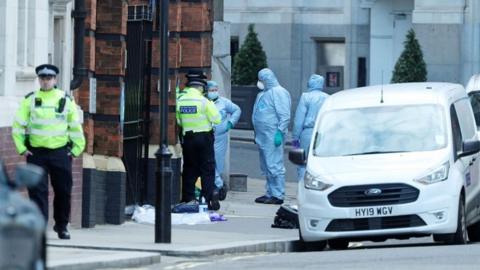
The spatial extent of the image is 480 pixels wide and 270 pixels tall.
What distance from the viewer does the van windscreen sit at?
1983 cm

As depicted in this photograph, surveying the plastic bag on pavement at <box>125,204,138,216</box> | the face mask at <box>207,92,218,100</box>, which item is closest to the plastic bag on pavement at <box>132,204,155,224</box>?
the plastic bag on pavement at <box>125,204,138,216</box>

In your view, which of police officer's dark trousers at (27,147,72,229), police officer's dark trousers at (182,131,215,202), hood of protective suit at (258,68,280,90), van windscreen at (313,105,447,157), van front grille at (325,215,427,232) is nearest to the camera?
police officer's dark trousers at (27,147,72,229)

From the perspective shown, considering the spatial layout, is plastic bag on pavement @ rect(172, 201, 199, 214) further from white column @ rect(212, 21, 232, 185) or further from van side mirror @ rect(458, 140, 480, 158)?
white column @ rect(212, 21, 232, 185)

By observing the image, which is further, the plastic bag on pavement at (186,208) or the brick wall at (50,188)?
the plastic bag on pavement at (186,208)

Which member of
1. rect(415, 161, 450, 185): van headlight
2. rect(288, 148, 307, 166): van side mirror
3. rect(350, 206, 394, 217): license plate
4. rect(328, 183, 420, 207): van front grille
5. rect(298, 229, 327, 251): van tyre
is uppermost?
rect(288, 148, 307, 166): van side mirror

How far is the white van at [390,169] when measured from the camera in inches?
750

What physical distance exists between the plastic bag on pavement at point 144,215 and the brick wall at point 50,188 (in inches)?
70.2

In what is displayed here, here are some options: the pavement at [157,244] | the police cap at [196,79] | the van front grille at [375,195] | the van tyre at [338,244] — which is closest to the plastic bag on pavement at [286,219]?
the pavement at [157,244]

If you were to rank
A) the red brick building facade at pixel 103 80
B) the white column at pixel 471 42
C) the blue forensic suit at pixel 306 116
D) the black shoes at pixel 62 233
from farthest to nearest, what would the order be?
the white column at pixel 471 42 < the blue forensic suit at pixel 306 116 < the red brick building facade at pixel 103 80 < the black shoes at pixel 62 233

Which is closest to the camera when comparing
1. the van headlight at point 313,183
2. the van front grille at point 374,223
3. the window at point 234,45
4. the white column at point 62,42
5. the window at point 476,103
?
the van front grille at point 374,223

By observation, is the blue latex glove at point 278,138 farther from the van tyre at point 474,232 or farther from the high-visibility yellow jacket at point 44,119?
the high-visibility yellow jacket at point 44,119

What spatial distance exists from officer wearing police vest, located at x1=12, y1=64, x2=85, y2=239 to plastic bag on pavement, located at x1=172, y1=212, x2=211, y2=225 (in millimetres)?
4526

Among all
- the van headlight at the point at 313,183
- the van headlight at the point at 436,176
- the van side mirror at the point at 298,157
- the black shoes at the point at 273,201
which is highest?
the van side mirror at the point at 298,157

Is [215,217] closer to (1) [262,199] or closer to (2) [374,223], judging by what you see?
(1) [262,199]
